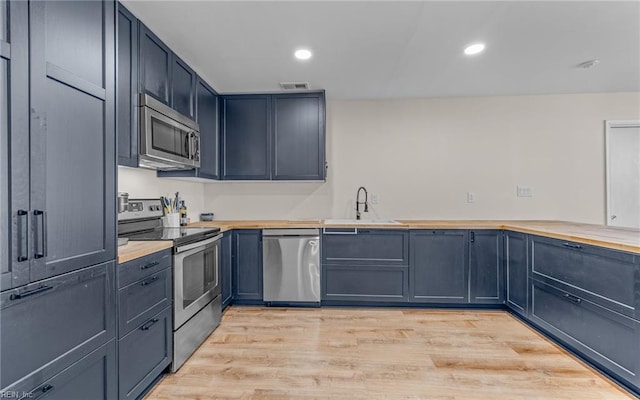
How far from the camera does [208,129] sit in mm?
3172

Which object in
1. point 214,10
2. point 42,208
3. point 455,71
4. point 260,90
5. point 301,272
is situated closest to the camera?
point 42,208

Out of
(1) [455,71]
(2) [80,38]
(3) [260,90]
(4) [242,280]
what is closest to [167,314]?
(4) [242,280]

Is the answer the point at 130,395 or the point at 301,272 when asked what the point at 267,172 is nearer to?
the point at 301,272

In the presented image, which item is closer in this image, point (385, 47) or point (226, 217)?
point (385, 47)

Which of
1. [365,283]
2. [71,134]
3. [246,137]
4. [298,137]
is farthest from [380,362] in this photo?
[246,137]

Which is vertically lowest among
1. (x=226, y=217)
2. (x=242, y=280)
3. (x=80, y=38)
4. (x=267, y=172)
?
(x=242, y=280)

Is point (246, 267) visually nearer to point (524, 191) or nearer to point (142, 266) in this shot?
point (142, 266)

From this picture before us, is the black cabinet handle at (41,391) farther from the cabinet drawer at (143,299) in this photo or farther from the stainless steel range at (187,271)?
the stainless steel range at (187,271)

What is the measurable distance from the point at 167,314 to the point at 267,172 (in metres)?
1.87

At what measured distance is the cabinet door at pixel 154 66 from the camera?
2.06 meters

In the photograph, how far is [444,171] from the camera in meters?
3.72

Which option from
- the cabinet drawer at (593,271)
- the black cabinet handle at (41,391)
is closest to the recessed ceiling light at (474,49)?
the cabinet drawer at (593,271)

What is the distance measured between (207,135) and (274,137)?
0.71m

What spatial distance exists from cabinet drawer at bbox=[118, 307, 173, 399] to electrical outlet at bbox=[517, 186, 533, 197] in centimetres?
382
